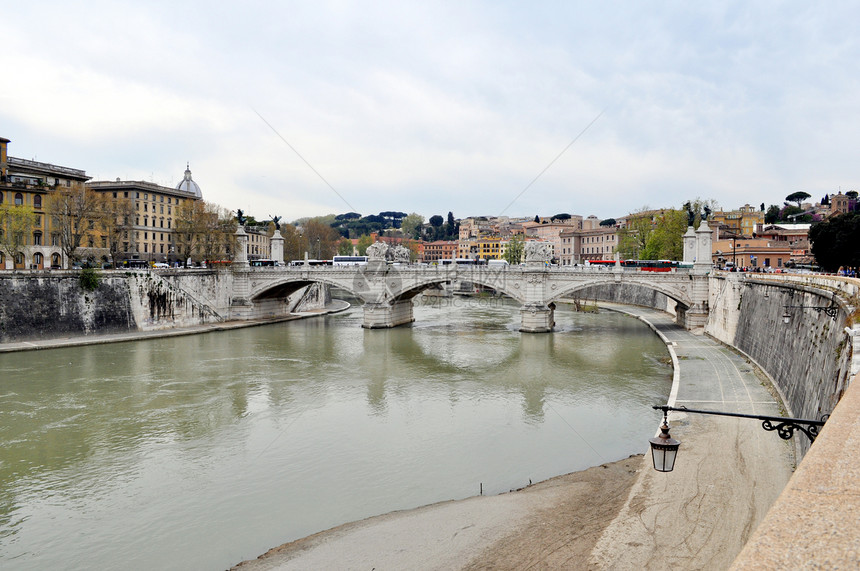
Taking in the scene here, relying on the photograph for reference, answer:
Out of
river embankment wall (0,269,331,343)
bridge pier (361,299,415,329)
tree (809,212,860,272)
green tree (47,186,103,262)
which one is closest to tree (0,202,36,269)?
green tree (47,186,103,262)

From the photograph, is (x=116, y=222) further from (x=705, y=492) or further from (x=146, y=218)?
(x=705, y=492)

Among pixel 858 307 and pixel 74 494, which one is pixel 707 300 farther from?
pixel 74 494

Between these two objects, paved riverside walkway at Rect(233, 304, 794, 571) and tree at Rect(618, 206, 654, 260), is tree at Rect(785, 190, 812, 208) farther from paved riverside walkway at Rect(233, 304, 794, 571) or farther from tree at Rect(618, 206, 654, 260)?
paved riverside walkway at Rect(233, 304, 794, 571)

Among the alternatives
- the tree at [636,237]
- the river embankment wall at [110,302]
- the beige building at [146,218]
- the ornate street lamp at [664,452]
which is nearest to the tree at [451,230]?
the tree at [636,237]

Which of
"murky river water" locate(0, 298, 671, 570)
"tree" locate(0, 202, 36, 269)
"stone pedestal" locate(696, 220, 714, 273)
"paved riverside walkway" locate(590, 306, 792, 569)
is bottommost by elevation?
"murky river water" locate(0, 298, 671, 570)

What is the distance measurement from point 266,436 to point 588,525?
34.2ft

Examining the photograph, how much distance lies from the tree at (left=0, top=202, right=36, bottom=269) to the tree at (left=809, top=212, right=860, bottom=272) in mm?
52227

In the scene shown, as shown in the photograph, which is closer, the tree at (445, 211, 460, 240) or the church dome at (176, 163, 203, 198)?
the church dome at (176, 163, 203, 198)

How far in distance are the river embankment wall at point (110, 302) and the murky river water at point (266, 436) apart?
3.99 m

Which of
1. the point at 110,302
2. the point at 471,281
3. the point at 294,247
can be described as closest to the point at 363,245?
the point at 294,247

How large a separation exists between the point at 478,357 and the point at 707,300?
16.1 meters

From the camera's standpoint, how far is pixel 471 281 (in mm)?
41438

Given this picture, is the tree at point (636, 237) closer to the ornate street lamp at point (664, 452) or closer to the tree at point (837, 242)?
the tree at point (837, 242)

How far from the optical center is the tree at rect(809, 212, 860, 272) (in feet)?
113
